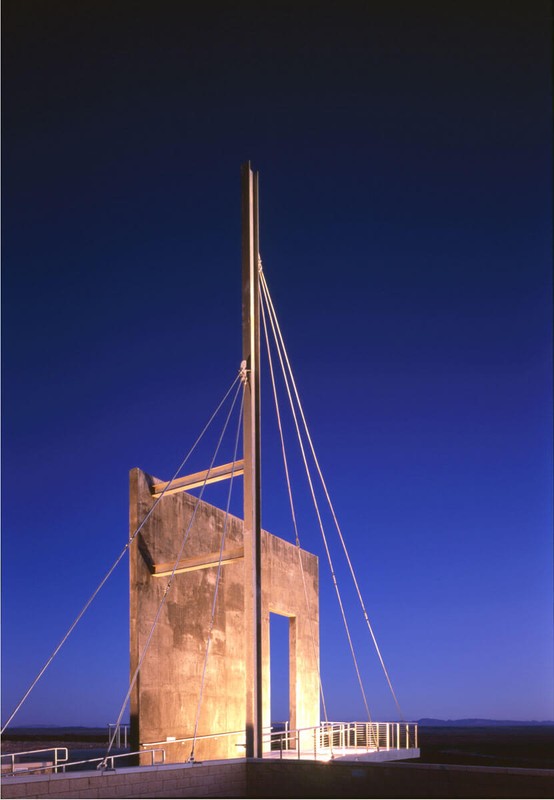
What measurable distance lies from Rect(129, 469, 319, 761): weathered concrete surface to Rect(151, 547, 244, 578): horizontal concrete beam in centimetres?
11

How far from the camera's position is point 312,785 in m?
10.4

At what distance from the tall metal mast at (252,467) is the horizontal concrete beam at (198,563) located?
2.01 ft

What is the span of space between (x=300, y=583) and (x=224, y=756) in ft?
17.2

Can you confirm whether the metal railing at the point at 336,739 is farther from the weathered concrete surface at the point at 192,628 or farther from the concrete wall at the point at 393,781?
the concrete wall at the point at 393,781

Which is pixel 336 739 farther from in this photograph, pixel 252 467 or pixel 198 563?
pixel 252 467

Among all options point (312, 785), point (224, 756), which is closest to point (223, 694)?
point (224, 756)

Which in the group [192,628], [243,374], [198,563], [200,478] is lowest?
[192,628]

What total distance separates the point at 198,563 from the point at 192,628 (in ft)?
6.71

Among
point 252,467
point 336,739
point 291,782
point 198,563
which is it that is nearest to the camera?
point 291,782

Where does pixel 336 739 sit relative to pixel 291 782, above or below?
below

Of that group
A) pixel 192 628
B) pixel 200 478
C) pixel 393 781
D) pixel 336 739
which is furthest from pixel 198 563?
pixel 336 739

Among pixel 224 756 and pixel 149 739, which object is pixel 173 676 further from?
pixel 224 756

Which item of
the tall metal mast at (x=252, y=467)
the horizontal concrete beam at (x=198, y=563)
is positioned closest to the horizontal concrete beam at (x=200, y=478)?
the tall metal mast at (x=252, y=467)

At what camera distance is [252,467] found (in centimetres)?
1310
